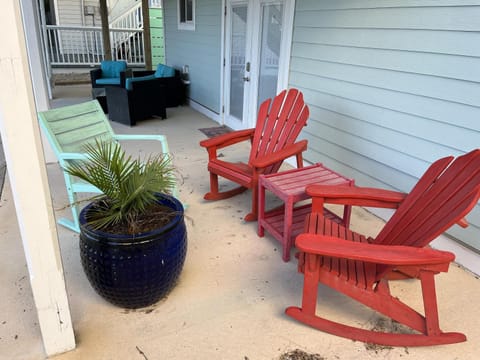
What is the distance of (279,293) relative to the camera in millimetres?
2084

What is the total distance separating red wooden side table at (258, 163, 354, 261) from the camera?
2.29m

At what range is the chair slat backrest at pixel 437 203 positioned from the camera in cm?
158

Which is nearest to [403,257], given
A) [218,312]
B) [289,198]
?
[289,198]

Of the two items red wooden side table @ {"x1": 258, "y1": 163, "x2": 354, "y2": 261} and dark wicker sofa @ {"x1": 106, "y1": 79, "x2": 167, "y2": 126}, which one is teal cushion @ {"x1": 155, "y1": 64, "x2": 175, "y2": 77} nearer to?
dark wicker sofa @ {"x1": 106, "y1": 79, "x2": 167, "y2": 126}

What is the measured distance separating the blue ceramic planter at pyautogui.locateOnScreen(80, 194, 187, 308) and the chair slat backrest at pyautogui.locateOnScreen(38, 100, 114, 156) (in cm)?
98

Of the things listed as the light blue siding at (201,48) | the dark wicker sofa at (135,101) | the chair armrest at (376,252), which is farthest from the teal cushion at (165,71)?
the chair armrest at (376,252)

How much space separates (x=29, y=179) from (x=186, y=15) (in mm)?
6208

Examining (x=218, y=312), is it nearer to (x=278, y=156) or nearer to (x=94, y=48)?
(x=278, y=156)

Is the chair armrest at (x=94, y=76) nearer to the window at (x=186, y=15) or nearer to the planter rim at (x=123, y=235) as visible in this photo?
the window at (x=186, y=15)

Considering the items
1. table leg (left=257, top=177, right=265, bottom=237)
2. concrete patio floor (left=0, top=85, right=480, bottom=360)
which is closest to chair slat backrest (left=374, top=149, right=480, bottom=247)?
concrete patio floor (left=0, top=85, right=480, bottom=360)

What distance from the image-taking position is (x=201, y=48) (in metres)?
6.21

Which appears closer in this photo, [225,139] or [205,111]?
[225,139]

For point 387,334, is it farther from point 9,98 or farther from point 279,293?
point 9,98

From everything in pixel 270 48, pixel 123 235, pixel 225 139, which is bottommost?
pixel 123 235
